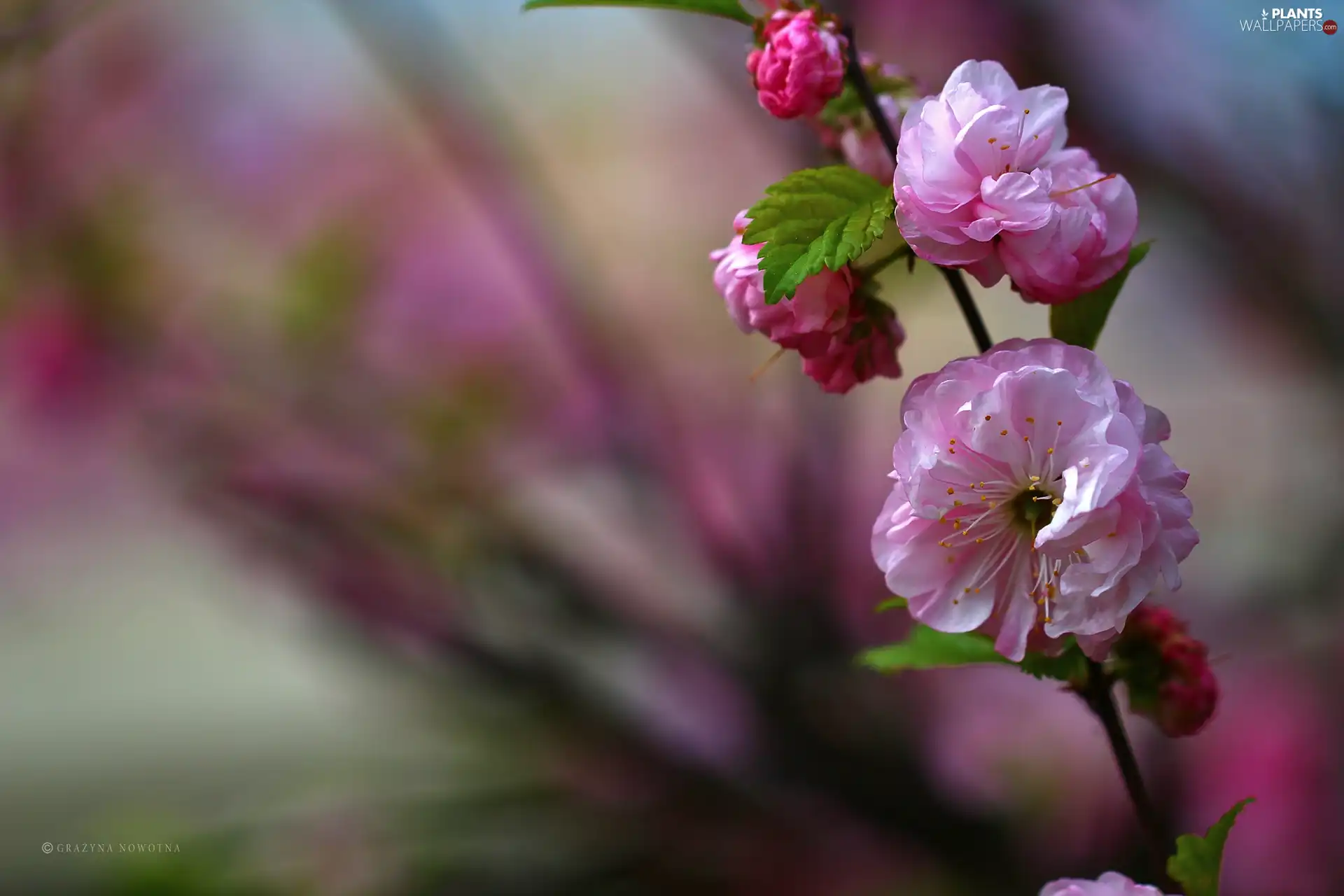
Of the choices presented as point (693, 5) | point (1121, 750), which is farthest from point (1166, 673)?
point (693, 5)

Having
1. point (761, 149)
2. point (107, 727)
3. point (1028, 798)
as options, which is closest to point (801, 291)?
point (1028, 798)

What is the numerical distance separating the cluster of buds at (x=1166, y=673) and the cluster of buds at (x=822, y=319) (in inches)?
4.7

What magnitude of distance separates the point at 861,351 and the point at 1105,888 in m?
0.17

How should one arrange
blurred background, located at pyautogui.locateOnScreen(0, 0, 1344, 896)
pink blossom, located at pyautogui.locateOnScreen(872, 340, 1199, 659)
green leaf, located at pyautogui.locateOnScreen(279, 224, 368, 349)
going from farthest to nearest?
1. green leaf, located at pyautogui.locateOnScreen(279, 224, 368, 349)
2. blurred background, located at pyautogui.locateOnScreen(0, 0, 1344, 896)
3. pink blossom, located at pyautogui.locateOnScreen(872, 340, 1199, 659)

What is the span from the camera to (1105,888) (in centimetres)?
28

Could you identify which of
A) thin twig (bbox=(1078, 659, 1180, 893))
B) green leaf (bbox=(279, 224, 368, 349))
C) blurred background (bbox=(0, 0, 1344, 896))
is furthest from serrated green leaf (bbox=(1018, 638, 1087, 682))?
green leaf (bbox=(279, 224, 368, 349))

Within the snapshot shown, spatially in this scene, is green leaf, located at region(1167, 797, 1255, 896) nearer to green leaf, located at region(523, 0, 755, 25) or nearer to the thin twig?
the thin twig

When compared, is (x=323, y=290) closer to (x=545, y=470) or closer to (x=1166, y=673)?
(x=545, y=470)

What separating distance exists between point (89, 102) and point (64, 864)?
2.92 feet

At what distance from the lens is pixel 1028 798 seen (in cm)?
98

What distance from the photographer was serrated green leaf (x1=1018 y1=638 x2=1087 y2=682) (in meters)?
0.28

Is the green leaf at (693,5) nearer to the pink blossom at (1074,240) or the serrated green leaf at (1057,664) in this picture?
the pink blossom at (1074,240)

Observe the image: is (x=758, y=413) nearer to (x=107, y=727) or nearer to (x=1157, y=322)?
(x=1157, y=322)

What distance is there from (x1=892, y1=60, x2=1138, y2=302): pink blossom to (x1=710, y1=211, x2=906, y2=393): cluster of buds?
0.10 ft
